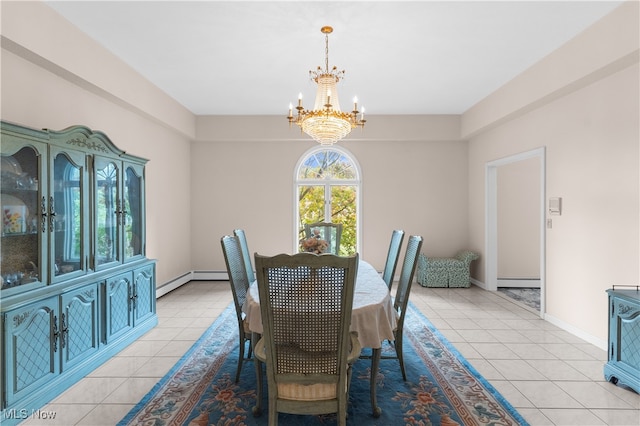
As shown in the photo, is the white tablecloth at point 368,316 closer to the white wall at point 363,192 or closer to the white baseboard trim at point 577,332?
the white baseboard trim at point 577,332

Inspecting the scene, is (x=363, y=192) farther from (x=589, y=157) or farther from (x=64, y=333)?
(x=64, y=333)

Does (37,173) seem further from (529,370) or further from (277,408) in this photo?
(529,370)

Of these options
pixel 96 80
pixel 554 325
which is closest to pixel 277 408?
pixel 96 80

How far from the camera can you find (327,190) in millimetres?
6176

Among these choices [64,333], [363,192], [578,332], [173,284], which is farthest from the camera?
[363,192]

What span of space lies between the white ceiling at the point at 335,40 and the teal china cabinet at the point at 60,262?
1.10 m

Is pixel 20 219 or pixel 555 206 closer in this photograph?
pixel 20 219

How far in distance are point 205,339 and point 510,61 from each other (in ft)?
14.7

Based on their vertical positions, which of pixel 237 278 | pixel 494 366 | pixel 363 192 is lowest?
pixel 494 366

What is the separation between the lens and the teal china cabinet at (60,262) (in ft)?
7.09

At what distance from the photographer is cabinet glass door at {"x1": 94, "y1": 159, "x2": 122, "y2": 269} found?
2.98 metres

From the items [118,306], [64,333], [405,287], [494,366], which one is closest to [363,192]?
[405,287]

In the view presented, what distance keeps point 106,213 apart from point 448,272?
4.97 m

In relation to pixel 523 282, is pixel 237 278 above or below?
above
